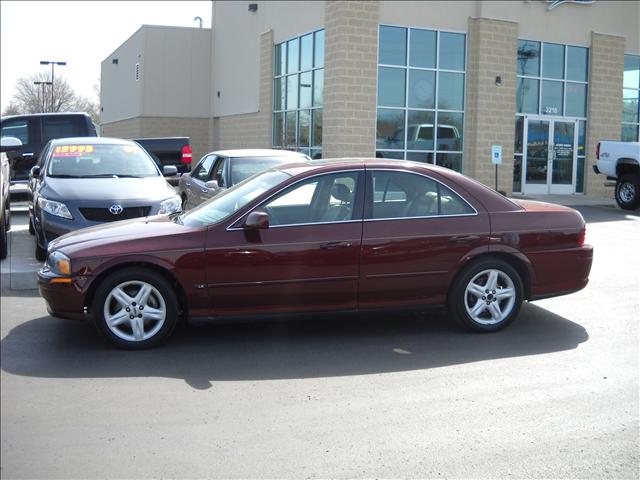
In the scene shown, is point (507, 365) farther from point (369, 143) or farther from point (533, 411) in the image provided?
point (369, 143)

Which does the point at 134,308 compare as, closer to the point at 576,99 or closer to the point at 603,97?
the point at 576,99

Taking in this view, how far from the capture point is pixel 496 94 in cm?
2189

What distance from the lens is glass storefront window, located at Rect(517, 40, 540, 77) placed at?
22531 millimetres

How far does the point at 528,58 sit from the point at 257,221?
18572 millimetres

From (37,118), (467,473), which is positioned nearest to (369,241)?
(467,473)

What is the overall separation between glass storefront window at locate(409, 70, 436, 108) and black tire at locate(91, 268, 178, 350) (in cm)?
1629

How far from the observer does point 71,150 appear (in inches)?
428

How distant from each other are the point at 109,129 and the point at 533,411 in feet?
145

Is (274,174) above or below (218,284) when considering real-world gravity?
above

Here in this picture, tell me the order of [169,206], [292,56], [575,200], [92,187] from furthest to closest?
[292,56] → [575,200] → [92,187] → [169,206]

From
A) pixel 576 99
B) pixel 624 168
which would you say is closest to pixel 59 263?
pixel 624 168

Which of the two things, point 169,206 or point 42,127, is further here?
point 42,127

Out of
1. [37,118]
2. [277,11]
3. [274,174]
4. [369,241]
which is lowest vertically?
[369,241]

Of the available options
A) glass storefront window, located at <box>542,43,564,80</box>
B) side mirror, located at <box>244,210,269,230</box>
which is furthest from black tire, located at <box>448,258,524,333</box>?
glass storefront window, located at <box>542,43,564,80</box>
